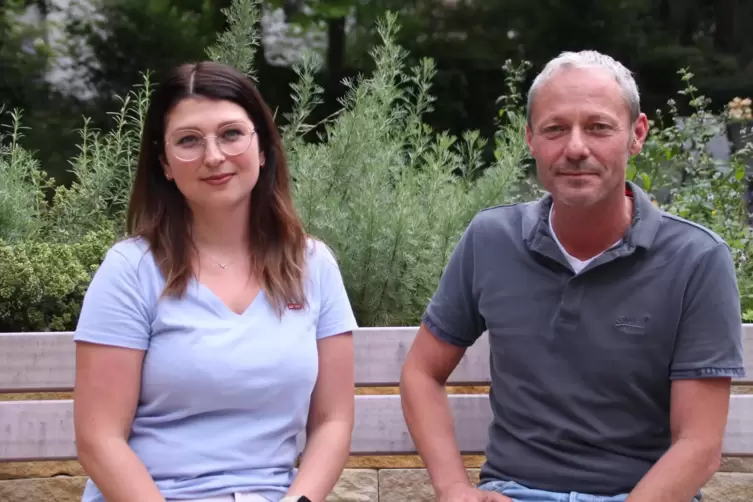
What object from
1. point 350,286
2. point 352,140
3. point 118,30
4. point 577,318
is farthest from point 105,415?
point 118,30

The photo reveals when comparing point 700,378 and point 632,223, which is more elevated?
point 632,223

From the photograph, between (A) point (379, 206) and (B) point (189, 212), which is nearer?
(B) point (189, 212)

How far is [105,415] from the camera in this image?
2.09 metres

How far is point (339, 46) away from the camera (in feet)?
16.8

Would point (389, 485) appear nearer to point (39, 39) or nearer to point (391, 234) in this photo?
point (391, 234)

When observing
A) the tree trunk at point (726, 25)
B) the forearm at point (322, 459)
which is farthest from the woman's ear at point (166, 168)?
the tree trunk at point (726, 25)

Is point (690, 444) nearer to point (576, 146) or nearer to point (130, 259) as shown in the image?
point (576, 146)

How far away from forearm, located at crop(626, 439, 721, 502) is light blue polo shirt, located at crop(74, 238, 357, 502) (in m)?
0.77

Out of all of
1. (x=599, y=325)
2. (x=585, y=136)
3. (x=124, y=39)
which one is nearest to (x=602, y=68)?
(x=585, y=136)

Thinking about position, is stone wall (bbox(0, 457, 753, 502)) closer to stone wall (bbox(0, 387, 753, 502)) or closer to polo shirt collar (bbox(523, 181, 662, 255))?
stone wall (bbox(0, 387, 753, 502))

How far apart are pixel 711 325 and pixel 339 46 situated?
11.2ft

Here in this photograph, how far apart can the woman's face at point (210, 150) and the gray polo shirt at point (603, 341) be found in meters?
0.61

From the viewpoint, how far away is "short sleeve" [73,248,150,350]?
6.88ft

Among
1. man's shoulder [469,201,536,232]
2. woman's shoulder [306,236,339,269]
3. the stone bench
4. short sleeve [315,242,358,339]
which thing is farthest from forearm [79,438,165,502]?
man's shoulder [469,201,536,232]
